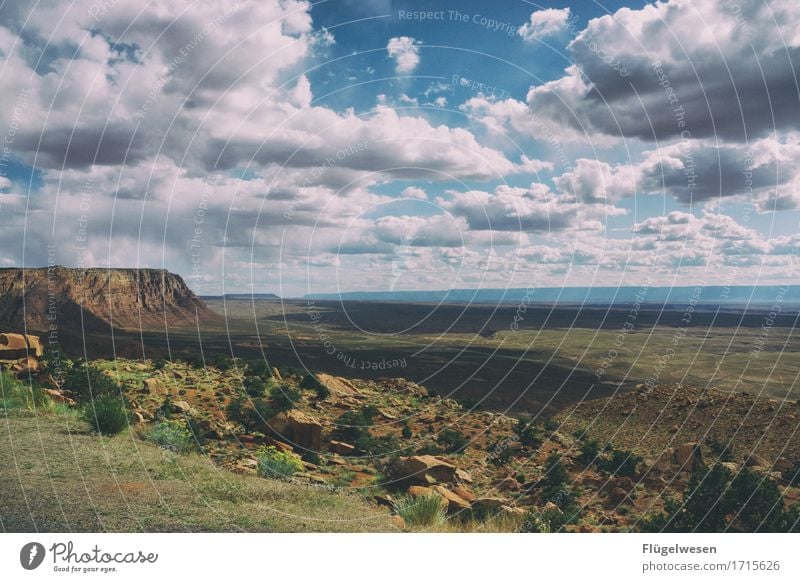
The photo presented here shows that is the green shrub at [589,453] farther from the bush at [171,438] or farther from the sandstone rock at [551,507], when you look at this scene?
the bush at [171,438]

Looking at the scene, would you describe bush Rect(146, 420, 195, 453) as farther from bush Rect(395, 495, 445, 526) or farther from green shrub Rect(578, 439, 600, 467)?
green shrub Rect(578, 439, 600, 467)

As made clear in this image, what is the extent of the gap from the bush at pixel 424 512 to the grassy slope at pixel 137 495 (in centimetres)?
66

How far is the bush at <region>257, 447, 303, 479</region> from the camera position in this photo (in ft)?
61.5

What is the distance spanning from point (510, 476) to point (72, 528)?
18.9 meters

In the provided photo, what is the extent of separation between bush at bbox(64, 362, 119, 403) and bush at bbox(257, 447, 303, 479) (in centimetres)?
1018

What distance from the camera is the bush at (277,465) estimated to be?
18750mm

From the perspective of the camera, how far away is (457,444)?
30.7 meters

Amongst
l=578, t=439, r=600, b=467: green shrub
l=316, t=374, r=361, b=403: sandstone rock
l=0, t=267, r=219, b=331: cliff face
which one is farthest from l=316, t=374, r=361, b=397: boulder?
l=0, t=267, r=219, b=331: cliff face

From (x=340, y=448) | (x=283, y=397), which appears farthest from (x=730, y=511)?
(x=283, y=397)

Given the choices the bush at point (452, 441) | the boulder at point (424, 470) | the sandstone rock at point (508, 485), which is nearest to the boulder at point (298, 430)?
the boulder at point (424, 470)

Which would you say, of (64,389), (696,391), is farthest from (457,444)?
(696,391)

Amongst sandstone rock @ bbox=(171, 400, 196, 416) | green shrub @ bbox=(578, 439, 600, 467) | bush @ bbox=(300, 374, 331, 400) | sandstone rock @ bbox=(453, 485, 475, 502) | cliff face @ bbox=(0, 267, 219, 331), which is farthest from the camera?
cliff face @ bbox=(0, 267, 219, 331)

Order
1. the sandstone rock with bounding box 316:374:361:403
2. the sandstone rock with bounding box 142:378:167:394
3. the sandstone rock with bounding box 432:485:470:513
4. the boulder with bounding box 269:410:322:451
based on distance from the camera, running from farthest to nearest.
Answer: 1. the sandstone rock with bounding box 316:374:361:403
2. the sandstone rock with bounding box 142:378:167:394
3. the boulder with bounding box 269:410:322:451
4. the sandstone rock with bounding box 432:485:470:513

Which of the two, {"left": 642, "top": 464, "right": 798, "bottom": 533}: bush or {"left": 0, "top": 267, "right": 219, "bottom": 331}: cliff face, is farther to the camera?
{"left": 0, "top": 267, "right": 219, "bottom": 331}: cliff face
